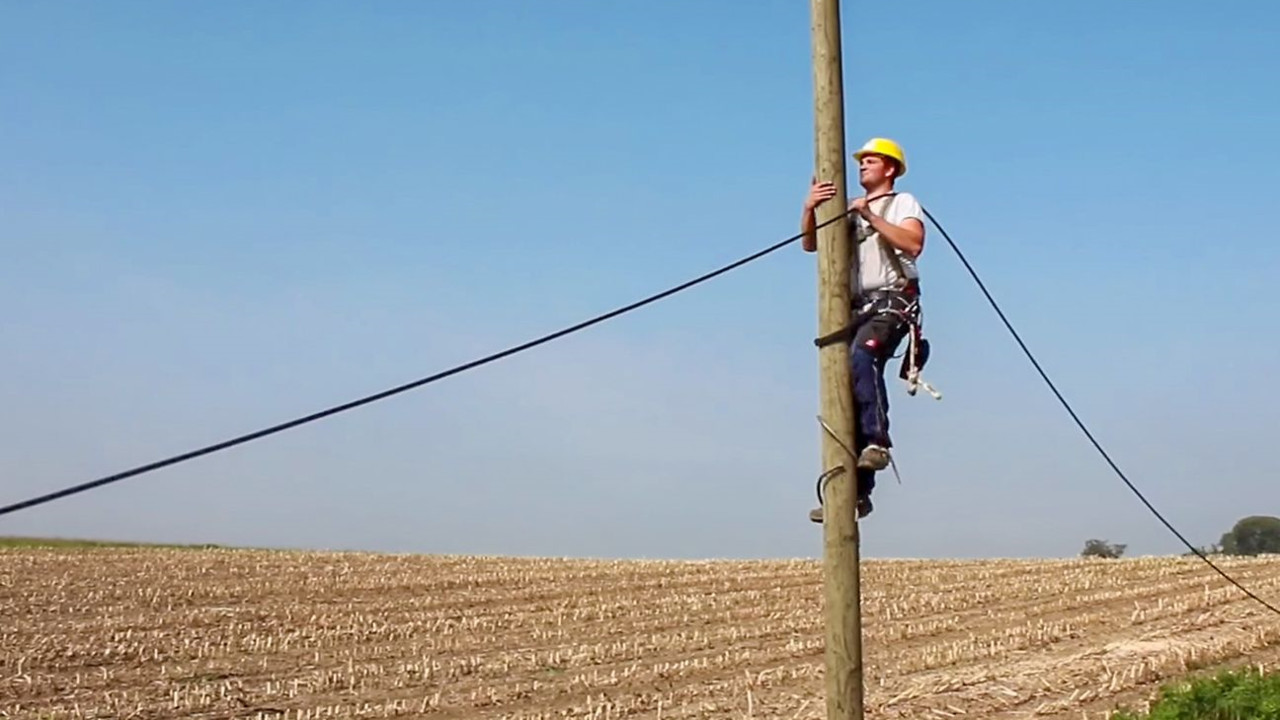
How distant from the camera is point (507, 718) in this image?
13.9 meters

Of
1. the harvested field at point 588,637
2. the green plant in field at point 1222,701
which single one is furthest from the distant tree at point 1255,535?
the green plant in field at point 1222,701

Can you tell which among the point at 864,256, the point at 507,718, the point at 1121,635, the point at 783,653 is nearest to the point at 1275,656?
the point at 1121,635

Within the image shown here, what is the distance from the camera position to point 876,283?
21.0ft

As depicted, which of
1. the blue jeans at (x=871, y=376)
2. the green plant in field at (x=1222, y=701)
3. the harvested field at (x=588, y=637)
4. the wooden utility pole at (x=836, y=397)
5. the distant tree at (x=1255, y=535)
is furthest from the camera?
the distant tree at (x=1255, y=535)

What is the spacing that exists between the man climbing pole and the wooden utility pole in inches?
2.7

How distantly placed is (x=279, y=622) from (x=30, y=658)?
15.7ft

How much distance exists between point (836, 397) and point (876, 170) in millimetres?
1112

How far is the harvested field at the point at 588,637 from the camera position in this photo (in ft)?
48.1

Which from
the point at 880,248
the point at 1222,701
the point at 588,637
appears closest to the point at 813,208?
the point at 880,248

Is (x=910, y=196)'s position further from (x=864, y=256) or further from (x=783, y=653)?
(x=783, y=653)

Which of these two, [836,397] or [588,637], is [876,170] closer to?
[836,397]

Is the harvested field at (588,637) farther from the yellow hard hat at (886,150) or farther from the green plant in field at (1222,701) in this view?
the yellow hard hat at (886,150)

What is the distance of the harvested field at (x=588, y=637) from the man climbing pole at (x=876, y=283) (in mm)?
7349

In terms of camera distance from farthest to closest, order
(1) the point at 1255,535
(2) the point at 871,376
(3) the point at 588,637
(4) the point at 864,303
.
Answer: (1) the point at 1255,535, (3) the point at 588,637, (4) the point at 864,303, (2) the point at 871,376
